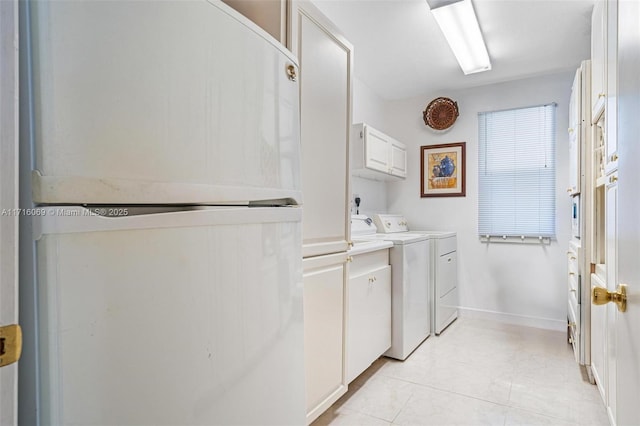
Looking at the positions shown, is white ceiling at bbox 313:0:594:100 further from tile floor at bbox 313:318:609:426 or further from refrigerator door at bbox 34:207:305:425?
tile floor at bbox 313:318:609:426

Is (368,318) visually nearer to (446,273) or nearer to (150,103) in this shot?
(446,273)

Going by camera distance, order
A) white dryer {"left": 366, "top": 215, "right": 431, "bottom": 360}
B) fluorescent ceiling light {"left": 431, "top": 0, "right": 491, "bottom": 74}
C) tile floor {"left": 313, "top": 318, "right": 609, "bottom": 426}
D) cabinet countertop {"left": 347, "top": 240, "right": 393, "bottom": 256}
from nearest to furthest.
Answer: tile floor {"left": 313, "top": 318, "right": 609, "bottom": 426} < cabinet countertop {"left": 347, "top": 240, "right": 393, "bottom": 256} < fluorescent ceiling light {"left": 431, "top": 0, "right": 491, "bottom": 74} < white dryer {"left": 366, "top": 215, "right": 431, "bottom": 360}

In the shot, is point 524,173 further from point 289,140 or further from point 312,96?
point 289,140

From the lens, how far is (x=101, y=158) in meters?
0.57

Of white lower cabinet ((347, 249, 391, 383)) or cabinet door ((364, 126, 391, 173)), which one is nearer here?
white lower cabinet ((347, 249, 391, 383))

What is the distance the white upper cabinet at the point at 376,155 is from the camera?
10.2ft

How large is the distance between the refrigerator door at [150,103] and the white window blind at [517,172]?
132 inches

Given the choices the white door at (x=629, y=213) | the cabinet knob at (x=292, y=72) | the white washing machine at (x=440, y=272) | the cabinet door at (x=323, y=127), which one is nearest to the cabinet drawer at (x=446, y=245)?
the white washing machine at (x=440, y=272)

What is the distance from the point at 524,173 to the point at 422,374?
7.60 feet

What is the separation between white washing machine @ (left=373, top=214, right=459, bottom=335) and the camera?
315cm

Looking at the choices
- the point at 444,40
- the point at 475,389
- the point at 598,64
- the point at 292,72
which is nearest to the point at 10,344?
the point at 292,72

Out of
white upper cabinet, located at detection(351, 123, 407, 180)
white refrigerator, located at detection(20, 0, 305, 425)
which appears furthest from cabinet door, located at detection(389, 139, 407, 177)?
white refrigerator, located at detection(20, 0, 305, 425)

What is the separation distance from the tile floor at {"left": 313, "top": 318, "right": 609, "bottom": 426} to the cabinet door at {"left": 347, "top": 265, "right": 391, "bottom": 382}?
173mm

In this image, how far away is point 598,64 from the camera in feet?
6.36
